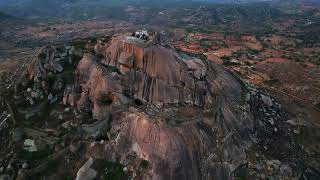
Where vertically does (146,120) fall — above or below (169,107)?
below

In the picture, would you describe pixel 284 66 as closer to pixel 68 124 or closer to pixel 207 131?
pixel 207 131

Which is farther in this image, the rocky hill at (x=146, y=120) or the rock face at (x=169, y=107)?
the rocky hill at (x=146, y=120)

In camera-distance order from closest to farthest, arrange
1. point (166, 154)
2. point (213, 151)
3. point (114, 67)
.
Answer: point (166, 154) < point (213, 151) < point (114, 67)

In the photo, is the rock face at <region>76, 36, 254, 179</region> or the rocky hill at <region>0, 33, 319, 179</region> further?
the rocky hill at <region>0, 33, 319, 179</region>

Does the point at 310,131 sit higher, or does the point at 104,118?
the point at 104,118

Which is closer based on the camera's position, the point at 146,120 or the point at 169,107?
the point at 146,120

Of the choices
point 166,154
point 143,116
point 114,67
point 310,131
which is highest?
point 114,67

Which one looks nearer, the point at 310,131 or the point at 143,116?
the point at 143,116

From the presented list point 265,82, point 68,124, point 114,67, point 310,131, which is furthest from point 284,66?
point 68,124
